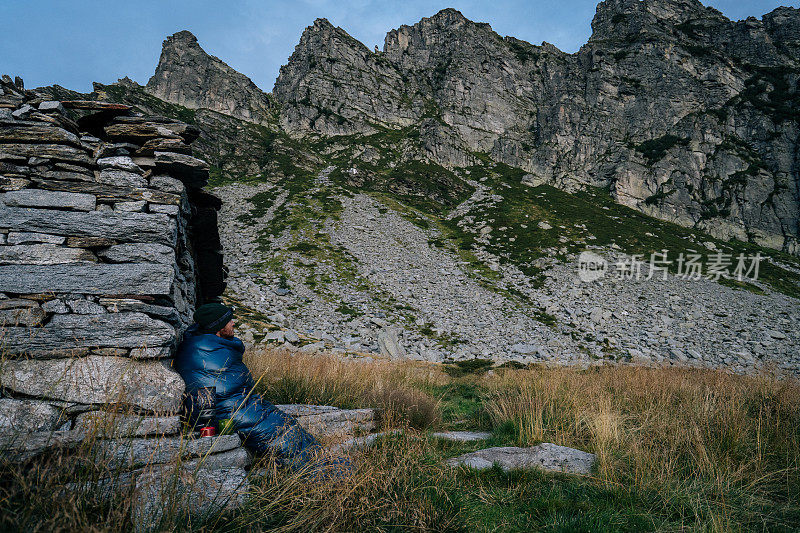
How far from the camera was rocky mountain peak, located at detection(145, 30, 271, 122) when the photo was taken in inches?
3748

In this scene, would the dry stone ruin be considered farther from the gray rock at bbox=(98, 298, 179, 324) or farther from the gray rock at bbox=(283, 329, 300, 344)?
the gray rock at bbox=(283, 329, 300, 344)

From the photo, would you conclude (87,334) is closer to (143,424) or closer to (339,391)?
(143,424)

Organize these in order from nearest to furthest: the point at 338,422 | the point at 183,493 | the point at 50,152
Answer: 1. the point at 183,493
2. the point at 50,152
3. the point at 338,422

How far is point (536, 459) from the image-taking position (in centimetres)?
446

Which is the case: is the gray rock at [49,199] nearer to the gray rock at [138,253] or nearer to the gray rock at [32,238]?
the gray rock at [32,238]

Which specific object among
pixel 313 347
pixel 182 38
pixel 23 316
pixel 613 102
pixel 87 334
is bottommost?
pixel 313 347

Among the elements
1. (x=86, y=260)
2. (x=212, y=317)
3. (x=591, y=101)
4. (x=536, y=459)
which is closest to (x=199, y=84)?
(x=591, y=101)

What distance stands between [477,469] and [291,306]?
20.5m

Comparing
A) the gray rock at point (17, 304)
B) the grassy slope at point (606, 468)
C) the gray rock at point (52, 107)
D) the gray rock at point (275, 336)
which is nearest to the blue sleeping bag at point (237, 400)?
the grassy slope at point (606, 468)

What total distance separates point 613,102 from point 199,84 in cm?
11634

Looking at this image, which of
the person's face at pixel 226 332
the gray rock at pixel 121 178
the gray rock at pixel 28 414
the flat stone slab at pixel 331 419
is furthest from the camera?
the gray rock at pixel 121 178

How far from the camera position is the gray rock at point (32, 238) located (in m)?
4.31

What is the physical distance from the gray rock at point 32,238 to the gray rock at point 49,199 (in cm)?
44

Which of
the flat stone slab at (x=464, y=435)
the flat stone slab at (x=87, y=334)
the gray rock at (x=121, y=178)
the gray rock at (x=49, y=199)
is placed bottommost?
the flat stone slab at (x=464, y=435)
